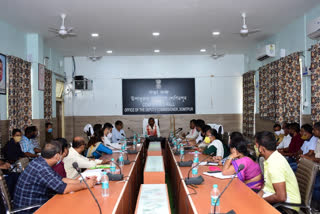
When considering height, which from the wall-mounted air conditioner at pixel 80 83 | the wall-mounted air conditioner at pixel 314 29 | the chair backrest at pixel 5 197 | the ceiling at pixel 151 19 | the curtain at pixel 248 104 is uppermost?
the ceiling at pixel 151 19

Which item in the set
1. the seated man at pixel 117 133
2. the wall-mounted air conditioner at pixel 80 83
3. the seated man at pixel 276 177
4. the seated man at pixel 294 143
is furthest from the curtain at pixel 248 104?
the seated man at pixel 276 177

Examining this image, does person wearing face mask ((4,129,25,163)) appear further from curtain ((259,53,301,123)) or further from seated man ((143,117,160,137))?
curtain ((259,53,301,123))

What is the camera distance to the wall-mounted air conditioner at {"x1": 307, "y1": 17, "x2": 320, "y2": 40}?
4818 millimetres

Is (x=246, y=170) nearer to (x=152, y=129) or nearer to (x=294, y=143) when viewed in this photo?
(x=294, y=143)

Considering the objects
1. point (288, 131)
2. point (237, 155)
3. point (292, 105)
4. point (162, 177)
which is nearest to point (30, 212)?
point (162, 177)

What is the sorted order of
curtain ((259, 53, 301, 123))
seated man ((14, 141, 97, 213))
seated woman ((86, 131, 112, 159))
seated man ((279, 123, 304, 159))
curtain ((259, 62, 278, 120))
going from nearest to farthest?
1. seated man ((14, 141, 97, 213))
2. seated woman ((86, 131, 112, 159))
3. seated man ((279, 123, 304, 159))
4. curtain ((259, 53, 301, 123))
5. curtain ((259, 62, 278, 120))

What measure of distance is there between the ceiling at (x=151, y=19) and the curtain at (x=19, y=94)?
0.78 meters

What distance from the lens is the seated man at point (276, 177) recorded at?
7.47 ft

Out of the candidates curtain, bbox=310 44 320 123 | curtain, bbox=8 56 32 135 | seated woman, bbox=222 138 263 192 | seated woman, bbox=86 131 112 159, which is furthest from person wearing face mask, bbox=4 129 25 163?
curtain, bbox=310 44 320 123

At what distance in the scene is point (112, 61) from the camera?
9.38 meters

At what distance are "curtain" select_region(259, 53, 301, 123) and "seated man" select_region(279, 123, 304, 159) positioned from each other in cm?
53

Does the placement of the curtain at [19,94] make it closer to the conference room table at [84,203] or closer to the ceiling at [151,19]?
the ceiling at [151,19]

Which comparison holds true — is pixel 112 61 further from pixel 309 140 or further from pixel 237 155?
pixel 237 155

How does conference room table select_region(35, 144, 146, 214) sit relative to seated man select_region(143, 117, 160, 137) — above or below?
below
